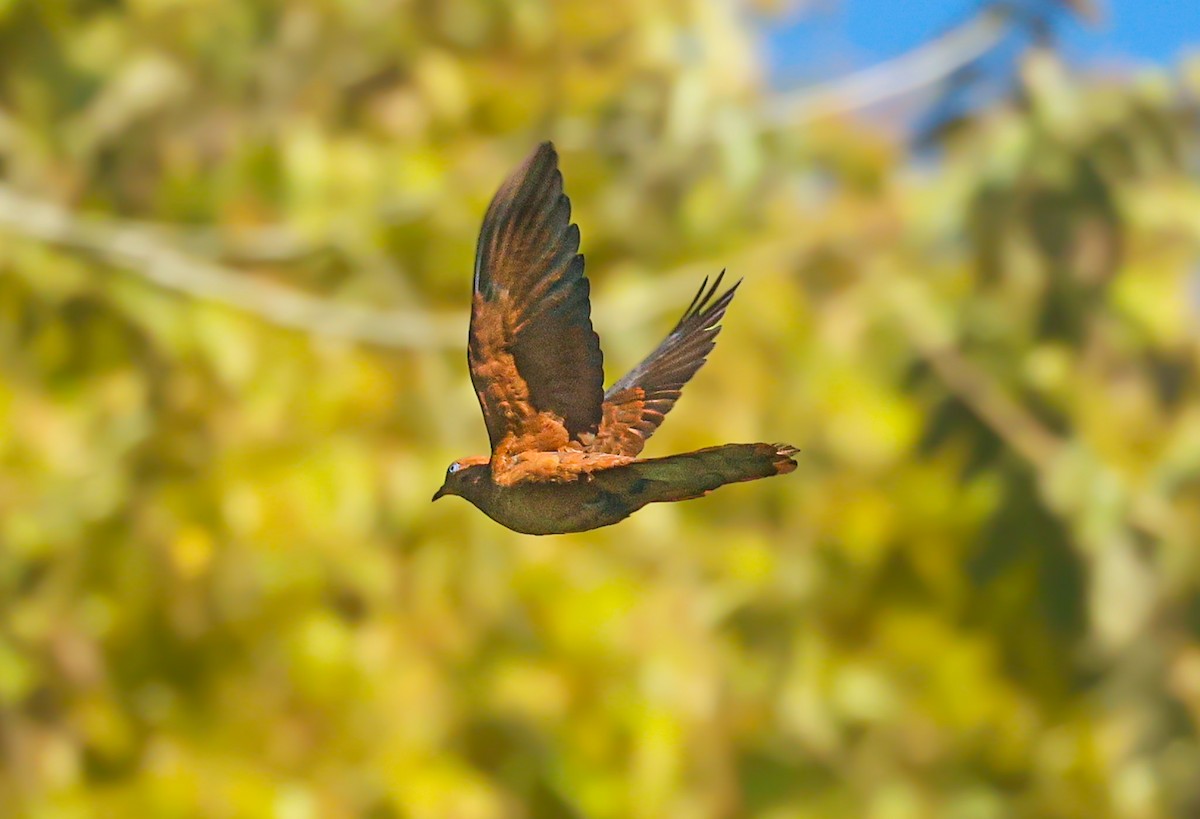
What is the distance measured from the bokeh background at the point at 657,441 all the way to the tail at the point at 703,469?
4330 millimetres

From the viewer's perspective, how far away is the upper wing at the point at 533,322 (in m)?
0.58

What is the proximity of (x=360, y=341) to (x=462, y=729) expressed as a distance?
51.7 inches

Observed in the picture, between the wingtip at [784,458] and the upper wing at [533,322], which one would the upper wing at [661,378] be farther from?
the wingtip at [784,458]

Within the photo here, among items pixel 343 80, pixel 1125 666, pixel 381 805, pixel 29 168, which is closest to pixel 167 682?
pixel 381 805

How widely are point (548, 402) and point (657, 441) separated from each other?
4236mm

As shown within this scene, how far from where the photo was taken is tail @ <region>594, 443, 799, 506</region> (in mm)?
477

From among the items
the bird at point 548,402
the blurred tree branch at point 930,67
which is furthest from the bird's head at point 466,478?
the blurred tree branch at point 930,67

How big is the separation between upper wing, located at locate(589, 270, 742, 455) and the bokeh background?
411 centimetres

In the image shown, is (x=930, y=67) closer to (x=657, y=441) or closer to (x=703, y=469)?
(x=657, y=441)

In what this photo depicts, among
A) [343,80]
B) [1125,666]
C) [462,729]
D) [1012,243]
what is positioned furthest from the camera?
[343,80]

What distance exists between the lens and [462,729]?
555 cm

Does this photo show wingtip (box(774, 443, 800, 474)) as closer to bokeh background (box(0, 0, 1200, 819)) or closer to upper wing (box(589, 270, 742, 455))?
upper wing (box(589, 270, 742, 455))

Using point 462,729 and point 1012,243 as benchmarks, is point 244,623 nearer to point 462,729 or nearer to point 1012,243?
point 462,729

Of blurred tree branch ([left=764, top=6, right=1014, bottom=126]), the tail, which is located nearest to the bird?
the tail
